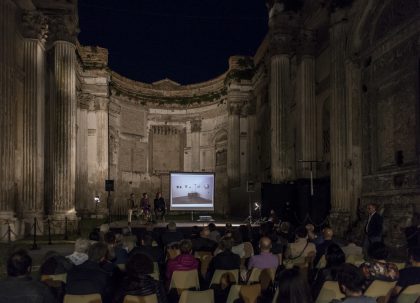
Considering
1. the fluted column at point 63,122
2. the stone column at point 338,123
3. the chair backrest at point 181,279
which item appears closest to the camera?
the chair backrest at point 181,279

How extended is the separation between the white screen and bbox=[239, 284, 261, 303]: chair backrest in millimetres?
21562

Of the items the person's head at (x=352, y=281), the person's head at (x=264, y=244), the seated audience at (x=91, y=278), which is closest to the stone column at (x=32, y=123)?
the seated audience at (x=91, y=278)

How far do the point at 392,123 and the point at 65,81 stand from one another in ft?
50.5

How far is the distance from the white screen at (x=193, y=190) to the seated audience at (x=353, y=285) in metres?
23.2

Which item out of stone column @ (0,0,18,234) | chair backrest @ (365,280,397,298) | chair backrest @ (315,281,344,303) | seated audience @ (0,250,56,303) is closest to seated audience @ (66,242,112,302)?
seated audience @ (0,250,56,303)

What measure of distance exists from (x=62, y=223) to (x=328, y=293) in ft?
59.9

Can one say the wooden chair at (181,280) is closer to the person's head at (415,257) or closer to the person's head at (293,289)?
the person's head at (293,289)

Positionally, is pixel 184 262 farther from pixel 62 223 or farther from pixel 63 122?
pixel 63 122

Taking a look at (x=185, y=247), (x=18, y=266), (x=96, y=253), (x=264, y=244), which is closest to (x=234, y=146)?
(x=264, y=244)

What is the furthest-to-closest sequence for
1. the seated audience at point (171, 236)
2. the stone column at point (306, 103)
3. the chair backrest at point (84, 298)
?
the stone column at point (306, 103) → the seated audience at point (171, 236) → the chair backrest at point (84, 298)

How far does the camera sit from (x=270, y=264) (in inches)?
301

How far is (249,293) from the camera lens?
19.1 feet

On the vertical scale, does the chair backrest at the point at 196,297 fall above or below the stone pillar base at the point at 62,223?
above

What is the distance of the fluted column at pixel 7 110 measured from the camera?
1788 centimetres
